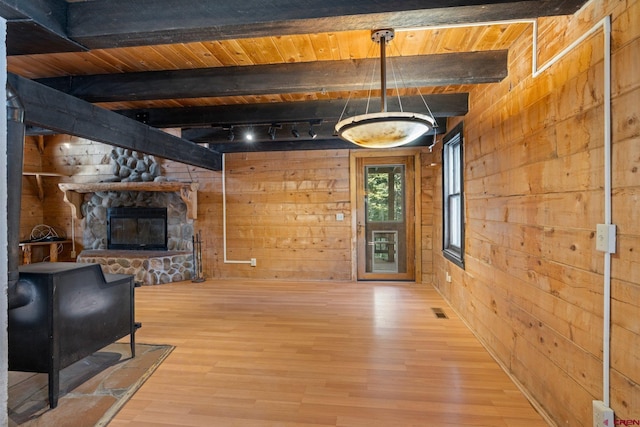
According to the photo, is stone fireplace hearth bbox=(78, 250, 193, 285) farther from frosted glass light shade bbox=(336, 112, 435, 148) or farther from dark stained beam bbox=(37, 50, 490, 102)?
frosted glass light shade bbox=(336, 112, 435, 148)

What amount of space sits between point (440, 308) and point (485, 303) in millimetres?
1019

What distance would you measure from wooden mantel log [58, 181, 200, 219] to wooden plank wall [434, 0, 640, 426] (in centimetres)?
440

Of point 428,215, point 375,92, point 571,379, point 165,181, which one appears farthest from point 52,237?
point 571,379

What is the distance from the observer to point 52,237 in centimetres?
563

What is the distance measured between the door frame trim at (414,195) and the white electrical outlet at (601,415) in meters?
3.40

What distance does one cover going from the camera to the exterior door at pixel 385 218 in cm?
485

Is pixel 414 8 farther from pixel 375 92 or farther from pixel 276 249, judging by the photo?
pixel 276 249

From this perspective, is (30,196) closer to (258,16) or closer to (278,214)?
(278,214)

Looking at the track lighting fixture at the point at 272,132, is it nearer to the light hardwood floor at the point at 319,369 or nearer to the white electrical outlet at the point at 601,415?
the light hardwood floor at the point at 319,369

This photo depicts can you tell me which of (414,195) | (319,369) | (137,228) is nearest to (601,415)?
(319,369)

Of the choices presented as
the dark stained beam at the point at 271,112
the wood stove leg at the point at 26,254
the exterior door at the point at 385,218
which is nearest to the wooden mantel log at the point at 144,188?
the wood stove leg at the point at 26,254

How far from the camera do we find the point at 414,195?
4793 millimetres

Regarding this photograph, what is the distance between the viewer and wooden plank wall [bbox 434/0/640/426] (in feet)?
3.98

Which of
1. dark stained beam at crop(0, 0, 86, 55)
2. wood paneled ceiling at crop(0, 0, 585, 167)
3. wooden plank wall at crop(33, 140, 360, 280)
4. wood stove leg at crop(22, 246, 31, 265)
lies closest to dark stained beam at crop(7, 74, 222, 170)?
wood paneled ceiling at crop(0, 0, 585, 167)
